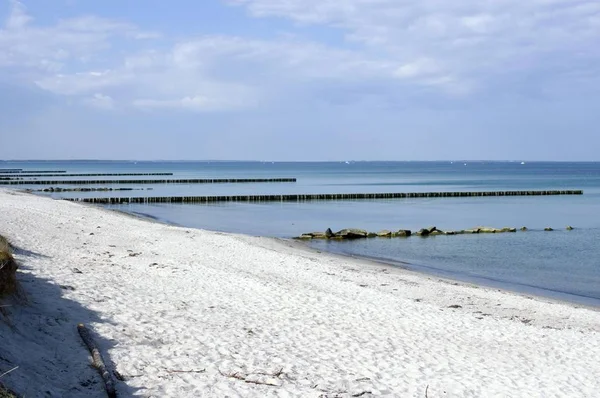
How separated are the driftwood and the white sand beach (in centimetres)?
11

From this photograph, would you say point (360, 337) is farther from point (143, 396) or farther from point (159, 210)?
point (159, 210)

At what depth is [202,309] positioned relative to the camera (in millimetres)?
12469

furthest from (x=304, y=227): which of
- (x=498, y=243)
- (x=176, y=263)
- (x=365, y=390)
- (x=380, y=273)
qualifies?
(x=365, y=390)

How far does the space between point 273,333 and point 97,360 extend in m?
3.63

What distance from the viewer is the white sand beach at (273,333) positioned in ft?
27.6

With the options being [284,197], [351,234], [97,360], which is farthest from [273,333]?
[284,197]

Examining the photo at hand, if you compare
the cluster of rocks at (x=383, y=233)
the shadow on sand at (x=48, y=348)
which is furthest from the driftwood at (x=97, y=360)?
the cluster of rocks at (x=383, y=233)

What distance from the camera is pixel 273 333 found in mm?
11164

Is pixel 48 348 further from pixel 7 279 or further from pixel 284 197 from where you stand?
pixel 284 197

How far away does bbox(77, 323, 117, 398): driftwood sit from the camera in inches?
297

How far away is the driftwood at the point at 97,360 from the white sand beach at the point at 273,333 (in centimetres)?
11

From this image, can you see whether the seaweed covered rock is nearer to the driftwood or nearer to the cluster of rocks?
the cluster of rocks

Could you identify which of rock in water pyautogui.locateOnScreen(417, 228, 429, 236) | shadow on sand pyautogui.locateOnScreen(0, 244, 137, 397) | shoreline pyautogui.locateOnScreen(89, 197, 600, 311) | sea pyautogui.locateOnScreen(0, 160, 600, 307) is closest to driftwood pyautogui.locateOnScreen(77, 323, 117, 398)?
shadow on sand pyautogui.locateOnScreen(0, 244, 137, 397)

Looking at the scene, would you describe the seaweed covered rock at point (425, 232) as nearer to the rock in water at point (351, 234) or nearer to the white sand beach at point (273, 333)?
the rock in water at point (351, 234)
